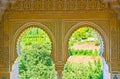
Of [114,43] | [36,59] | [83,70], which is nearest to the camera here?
[114,43]

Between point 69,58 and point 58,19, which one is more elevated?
point 58,19

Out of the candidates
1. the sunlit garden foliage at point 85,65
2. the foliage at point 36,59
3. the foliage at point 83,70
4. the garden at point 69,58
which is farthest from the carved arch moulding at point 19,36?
the foliage at point 83,70

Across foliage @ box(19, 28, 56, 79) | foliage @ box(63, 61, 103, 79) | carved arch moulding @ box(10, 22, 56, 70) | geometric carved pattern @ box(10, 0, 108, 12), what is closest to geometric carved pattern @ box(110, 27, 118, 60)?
geometric carved pattern @ box(10, 0, 108, 12)

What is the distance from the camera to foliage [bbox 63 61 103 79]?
40.0ft

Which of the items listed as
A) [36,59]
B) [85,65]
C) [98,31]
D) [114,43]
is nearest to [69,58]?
[85,65]

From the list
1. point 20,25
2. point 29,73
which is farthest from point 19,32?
point 29,73

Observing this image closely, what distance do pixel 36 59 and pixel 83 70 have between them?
1.99 m

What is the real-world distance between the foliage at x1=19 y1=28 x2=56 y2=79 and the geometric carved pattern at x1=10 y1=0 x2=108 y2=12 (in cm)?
408

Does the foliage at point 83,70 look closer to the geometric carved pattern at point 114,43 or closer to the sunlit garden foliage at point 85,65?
the sunlit garden foliage at point 85,65

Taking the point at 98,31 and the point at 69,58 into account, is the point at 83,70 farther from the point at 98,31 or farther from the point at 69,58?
the point at 98,31

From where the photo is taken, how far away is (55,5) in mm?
8234

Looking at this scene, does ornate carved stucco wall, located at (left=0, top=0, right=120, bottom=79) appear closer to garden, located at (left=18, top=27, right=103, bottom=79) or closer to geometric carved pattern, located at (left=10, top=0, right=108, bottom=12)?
geometric carved pattern, located at (left=10, top=0, right=108, bottom=12)

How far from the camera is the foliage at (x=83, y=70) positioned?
12.2 m

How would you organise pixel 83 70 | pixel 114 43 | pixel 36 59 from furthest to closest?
1. pixel 36 59
2. pixel 83 70
3. pixel 114 43
